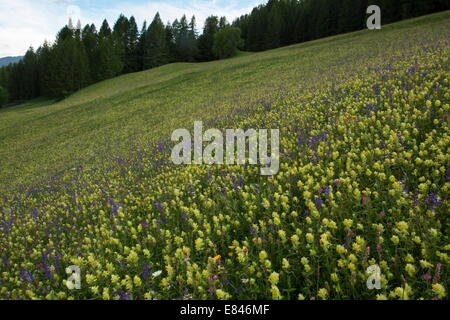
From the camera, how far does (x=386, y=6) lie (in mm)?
70625

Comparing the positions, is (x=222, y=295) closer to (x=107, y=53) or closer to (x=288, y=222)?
(x=288, y=222)

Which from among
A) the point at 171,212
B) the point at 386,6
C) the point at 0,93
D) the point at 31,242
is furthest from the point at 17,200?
the point at 0,93

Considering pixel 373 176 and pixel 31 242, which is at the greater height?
pixel 373 176

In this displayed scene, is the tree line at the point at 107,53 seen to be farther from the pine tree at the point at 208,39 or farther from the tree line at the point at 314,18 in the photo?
the tree line at the point at 314,18

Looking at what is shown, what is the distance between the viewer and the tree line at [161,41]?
86188mm

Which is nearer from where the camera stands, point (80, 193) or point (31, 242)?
point (31, 242)

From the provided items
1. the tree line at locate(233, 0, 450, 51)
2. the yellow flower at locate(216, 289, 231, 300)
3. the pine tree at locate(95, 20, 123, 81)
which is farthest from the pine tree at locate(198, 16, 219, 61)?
the yellow flower at locate(216, 289, 231, 300)

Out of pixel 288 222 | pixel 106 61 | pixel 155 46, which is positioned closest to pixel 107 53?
pixel 106 61

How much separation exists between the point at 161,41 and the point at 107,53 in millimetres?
21354

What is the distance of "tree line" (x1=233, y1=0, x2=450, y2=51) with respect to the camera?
218 feet

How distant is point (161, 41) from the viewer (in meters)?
108
